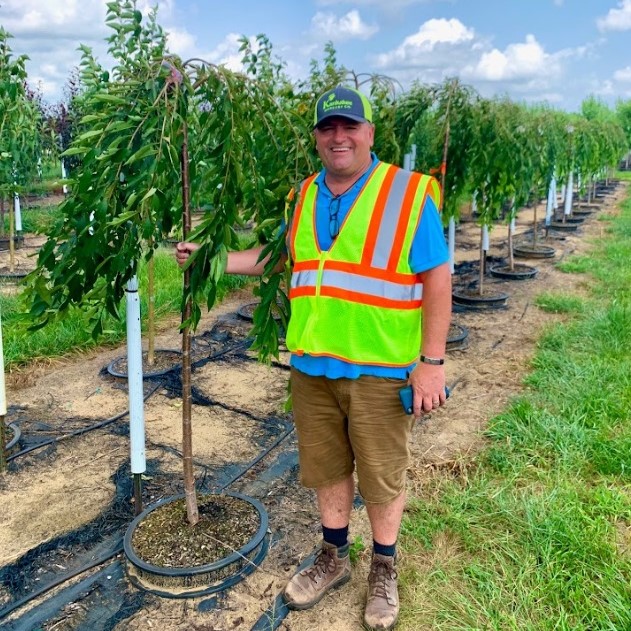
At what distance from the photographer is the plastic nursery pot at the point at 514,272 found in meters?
9.01

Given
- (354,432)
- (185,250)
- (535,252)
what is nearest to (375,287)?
(354,432)

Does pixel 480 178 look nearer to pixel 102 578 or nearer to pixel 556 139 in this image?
pixel 556 139

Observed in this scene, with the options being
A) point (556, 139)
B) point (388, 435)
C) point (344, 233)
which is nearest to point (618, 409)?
point (388, 435)

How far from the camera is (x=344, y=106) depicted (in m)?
2.16

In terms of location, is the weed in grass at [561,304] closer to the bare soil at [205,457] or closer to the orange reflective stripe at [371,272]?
the bare soil at [205,457]

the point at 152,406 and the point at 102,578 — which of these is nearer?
the point at 102,578

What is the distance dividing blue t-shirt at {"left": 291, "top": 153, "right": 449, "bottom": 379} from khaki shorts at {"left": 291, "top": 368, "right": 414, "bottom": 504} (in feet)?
0.15

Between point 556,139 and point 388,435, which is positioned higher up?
point 556,139

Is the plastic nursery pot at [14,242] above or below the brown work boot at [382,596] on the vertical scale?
above

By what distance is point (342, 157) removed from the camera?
2.19 m

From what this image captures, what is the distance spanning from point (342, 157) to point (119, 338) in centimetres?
425

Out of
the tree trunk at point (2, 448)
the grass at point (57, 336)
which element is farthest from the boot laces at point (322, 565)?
the grass at point (57, 336)

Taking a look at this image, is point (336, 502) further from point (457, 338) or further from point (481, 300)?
point (481, 300)

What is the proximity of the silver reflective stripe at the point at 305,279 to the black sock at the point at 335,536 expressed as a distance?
1037mm
